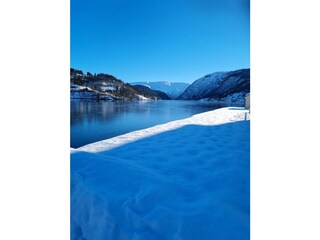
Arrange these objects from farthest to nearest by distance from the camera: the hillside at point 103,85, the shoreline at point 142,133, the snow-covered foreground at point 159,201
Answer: the hillside at point 103,85
the shoreline at point 142,133
the snow-covered foreground at point 159,201

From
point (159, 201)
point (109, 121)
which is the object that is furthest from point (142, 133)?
point (109, 121)

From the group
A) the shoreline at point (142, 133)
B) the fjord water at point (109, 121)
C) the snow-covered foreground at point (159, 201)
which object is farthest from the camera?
the fjord water at point (109, 121)

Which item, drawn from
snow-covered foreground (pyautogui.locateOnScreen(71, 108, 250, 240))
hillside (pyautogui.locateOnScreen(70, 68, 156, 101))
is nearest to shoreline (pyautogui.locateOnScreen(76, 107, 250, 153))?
snow-covered foreground (pyautogui.locateOnScreen(71, 108, 250, 240))

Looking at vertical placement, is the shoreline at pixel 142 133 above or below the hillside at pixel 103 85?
below

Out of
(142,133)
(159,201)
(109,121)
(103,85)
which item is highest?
(103,85)

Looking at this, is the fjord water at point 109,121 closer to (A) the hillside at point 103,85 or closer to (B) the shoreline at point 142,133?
(B) the shoreline at point 142,133

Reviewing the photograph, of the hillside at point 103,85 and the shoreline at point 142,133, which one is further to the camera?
the hillside at point 103,85

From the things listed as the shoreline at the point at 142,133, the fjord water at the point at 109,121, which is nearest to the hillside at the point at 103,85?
the fjord water at the point at 109,121

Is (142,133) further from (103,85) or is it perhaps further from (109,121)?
(103,85)

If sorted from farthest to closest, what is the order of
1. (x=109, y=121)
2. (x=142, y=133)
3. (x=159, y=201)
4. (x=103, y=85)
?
1. (x=103, y=85)
2. (x=109, y=121)
3. (x=142, y=133)
4. (x=159, y=201)

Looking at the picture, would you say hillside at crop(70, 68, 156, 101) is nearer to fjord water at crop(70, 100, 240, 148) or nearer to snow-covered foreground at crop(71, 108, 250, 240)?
fjord water at crop(70, 100, 240, 148)

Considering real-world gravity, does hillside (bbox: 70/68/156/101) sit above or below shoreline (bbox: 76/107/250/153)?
above
